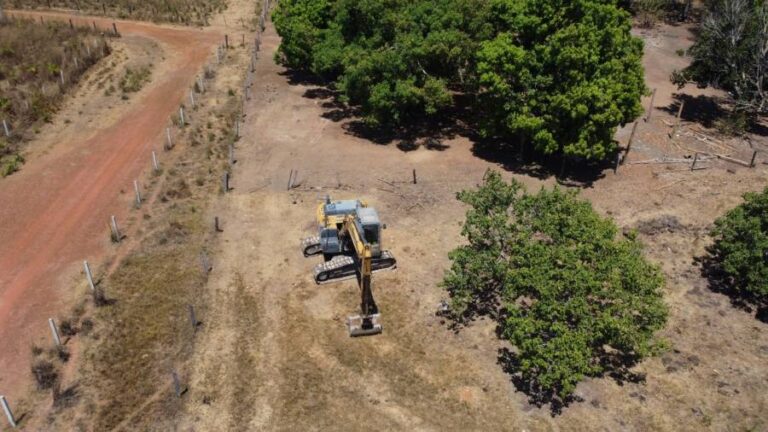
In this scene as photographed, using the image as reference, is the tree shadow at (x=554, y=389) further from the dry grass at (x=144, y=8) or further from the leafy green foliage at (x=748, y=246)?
the dry grass at (x=144, y=8)

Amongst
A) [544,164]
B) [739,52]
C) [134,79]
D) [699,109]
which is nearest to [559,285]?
[544,164]

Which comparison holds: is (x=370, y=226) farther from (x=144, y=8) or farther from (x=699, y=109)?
(x=144, y=8)

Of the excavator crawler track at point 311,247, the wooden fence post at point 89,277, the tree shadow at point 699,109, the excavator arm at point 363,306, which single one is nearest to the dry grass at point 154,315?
the wooden fence post at point 89,277

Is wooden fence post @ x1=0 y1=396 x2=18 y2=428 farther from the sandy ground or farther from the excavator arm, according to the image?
the excavator arm

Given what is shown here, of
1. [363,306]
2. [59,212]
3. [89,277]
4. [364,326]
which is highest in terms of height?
[363,306]

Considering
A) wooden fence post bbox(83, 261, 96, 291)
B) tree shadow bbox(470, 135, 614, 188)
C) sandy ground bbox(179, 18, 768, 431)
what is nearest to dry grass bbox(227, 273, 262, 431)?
sandy ground bbox(179, 18, 768, 431)

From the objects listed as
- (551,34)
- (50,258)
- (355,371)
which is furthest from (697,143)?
(50,258)

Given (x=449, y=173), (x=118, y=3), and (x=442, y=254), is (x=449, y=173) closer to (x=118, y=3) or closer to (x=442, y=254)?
(x=442, y=254)
